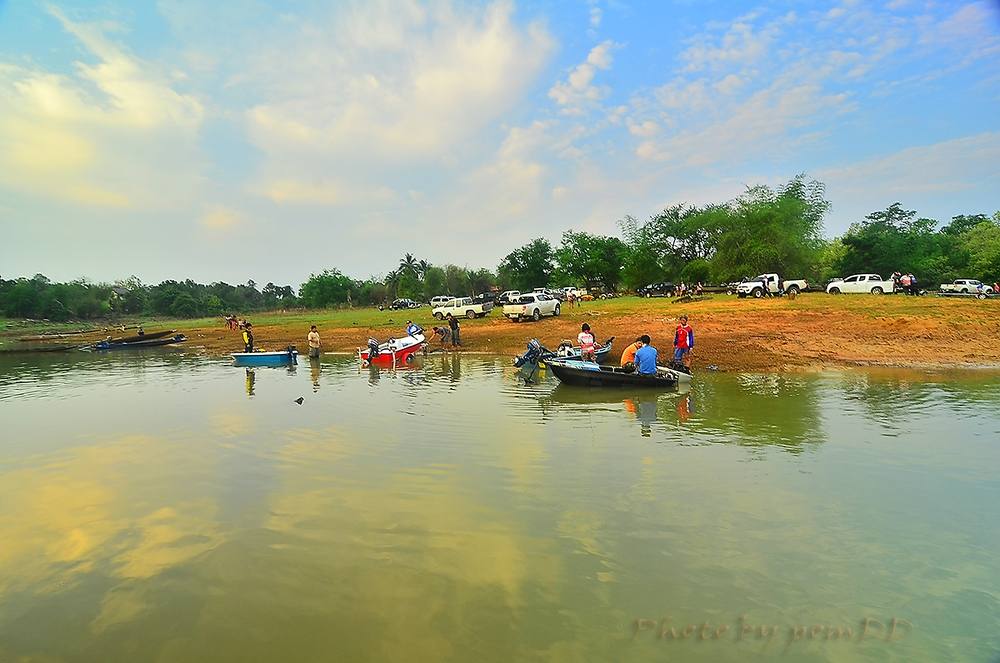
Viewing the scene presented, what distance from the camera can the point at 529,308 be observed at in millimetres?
37812

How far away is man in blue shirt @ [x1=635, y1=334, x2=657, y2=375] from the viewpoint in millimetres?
17312

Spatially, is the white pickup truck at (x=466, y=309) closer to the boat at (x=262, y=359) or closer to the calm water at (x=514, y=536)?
the boat at (x=262, y=359)

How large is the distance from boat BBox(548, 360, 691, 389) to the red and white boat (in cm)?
1091

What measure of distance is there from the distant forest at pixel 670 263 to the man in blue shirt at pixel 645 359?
144ft

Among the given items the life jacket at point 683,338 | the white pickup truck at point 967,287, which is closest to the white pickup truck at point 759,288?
the white pickup truck at point 967,287

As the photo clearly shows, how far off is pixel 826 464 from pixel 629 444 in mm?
3791

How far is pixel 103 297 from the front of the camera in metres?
99.7

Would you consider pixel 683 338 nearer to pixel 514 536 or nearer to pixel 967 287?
pixel 514 536

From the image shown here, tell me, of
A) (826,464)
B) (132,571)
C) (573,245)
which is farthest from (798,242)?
(132,571)

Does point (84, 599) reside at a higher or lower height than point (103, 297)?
lower

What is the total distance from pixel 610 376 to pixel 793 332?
543 inches

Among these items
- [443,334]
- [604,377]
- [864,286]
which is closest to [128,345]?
[443,334]

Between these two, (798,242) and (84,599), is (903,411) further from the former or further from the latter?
(798,242)

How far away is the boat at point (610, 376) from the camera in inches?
693
